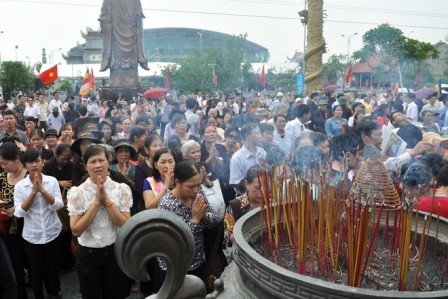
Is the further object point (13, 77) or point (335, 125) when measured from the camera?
point (13, 77)

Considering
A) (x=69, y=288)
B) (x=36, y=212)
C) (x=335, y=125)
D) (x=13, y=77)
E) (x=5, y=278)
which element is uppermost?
(x=13, y=77)

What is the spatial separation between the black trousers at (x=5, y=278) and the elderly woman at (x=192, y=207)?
3.38 feet

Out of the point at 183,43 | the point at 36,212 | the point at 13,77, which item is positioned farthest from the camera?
the point at 183,43

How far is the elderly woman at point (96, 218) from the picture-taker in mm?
2574

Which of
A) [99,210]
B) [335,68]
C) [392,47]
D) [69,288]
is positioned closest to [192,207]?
[99,210]

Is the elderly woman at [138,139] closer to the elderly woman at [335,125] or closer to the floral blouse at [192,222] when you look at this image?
the floral blouse at [192,222]

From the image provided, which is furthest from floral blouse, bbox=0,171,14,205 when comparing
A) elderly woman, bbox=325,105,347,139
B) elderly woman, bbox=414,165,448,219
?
elderly woman, bbox=325,105,347,139

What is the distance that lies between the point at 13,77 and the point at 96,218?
27.7 m

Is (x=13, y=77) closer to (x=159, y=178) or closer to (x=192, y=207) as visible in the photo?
(x=159, y=178)

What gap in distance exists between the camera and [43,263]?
325 cm

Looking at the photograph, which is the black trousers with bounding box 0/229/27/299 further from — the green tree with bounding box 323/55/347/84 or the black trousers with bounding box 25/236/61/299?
the green tree with bounding box 323/55/347/84

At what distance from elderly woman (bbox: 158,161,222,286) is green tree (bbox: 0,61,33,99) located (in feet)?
89.0

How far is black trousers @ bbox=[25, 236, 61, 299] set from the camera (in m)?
3.18

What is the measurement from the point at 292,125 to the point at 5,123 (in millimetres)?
3452
